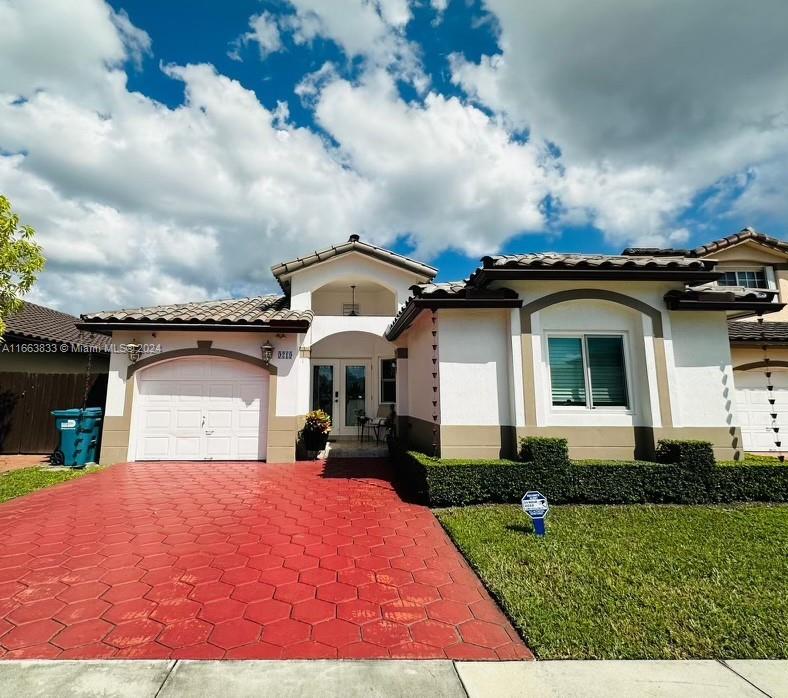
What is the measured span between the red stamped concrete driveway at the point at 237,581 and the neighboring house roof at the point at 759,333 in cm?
1138

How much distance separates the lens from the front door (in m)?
15.4

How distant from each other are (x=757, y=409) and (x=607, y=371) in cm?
778

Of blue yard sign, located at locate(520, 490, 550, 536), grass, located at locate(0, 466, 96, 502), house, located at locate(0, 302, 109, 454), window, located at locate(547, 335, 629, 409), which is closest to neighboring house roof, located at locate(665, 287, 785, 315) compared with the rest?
window, located at locate(547, 335, 629, 409)

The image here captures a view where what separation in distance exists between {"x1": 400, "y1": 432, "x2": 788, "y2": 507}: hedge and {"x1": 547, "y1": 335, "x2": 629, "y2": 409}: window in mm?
1281

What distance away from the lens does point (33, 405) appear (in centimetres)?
1176

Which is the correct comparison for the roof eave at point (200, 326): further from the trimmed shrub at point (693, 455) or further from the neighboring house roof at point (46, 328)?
the trimmed shrub at point (693, 455)

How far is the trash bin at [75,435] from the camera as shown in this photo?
9.73 metres

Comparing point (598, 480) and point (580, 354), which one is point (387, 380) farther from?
point (598, 480)

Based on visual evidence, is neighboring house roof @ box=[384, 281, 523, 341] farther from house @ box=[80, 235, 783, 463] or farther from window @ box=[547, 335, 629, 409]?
window @ box=[547, 335, 629, 409]

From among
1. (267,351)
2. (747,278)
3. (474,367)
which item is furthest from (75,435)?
(747,278)

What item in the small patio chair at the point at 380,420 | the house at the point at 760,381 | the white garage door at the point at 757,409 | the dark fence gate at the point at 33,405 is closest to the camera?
the house at the point at 760,381

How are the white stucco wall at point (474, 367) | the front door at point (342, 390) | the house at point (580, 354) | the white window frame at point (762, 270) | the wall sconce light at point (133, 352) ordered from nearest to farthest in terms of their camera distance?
the house at point (580, 354), the white stucco wall at point (474, 367), the wall sconce light at point (133, 352), the white window frame at point (762, 270), the front door at point (342, 390)

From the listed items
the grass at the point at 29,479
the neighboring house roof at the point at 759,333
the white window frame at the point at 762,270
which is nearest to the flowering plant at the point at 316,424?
the grass at the point at 29,479

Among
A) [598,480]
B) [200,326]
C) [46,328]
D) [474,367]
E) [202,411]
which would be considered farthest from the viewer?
[46,328]
